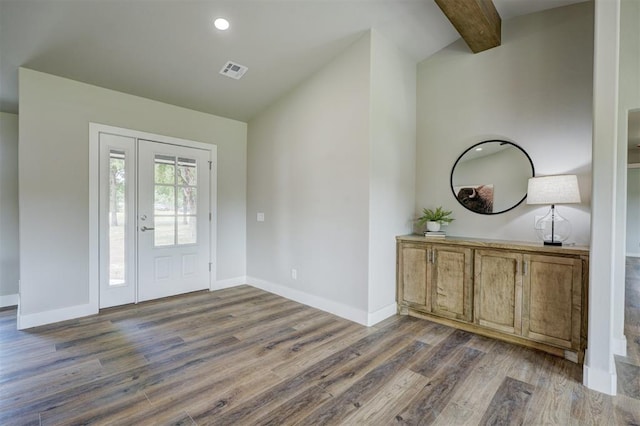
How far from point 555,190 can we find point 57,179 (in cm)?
469

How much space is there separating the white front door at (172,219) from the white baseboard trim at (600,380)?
4100 mm

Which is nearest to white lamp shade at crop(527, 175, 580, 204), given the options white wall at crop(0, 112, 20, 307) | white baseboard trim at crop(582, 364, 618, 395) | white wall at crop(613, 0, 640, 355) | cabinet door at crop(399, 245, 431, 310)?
white wall at crop(613, 0, 640, 355)

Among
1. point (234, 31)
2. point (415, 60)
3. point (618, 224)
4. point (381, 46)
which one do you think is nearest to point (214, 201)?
point (234, 31)

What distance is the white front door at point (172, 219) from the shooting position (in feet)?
12.2

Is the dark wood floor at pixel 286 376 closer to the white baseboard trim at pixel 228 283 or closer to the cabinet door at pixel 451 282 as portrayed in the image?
the cabinet door at pixel 451 282

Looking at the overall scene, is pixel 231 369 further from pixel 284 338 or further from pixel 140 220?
pixel 140 220

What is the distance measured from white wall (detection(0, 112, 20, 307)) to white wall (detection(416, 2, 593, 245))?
501cm

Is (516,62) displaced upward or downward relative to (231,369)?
upward

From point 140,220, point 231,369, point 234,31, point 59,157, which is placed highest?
point 234,31

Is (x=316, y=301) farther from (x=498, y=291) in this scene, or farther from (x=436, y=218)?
(x=498, y=291)

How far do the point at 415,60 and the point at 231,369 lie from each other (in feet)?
12.6

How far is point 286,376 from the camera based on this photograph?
2131mm

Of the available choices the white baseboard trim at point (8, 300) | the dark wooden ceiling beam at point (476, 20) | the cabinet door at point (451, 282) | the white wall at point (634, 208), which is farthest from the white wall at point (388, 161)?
the white baseboard trim at point (8, 300)

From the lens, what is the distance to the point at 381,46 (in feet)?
10.3
